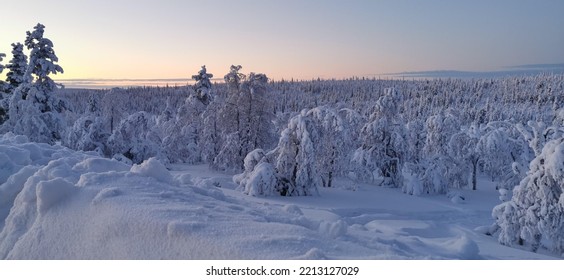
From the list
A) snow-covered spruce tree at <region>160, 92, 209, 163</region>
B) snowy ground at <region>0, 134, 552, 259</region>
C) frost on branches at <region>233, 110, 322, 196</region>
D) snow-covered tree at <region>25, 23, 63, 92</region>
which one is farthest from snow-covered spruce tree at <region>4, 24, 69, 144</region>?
snowy ground at <region>0, 134, 552, 259</region>

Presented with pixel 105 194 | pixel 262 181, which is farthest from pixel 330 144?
pixel 105 194

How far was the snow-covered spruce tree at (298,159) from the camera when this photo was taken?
60.8ft

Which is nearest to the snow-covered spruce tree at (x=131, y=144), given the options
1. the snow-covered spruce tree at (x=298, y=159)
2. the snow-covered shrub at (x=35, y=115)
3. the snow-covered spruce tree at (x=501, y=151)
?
the snow-covered shrub at (x=35, y=115)

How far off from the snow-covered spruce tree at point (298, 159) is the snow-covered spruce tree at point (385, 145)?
6713mm

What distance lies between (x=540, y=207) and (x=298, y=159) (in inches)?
408

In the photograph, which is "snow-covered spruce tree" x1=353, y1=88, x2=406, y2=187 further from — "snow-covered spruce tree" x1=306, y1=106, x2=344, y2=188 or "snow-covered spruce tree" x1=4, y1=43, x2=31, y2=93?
"snow-covered spruce tree" x1=4, y1=43, x2=31, y2=93

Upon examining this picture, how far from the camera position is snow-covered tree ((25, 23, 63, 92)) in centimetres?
2153

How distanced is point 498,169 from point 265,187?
17051 mm

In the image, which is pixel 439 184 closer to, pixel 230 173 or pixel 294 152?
pixel 294 152

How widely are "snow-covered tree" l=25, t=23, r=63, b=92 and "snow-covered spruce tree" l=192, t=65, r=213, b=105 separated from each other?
518 inches

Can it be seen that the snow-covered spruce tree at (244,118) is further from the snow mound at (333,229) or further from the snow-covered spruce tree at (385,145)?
the snow mound at (333,229)

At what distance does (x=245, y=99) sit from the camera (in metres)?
27.2

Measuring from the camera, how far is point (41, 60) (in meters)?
21.5

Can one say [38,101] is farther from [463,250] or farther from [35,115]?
[463,250]
